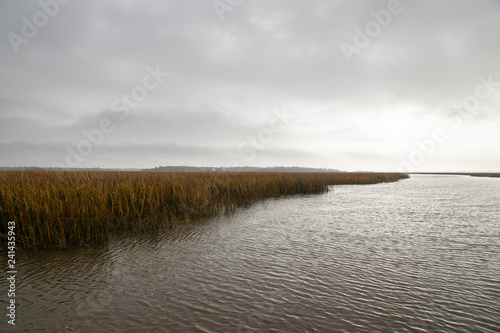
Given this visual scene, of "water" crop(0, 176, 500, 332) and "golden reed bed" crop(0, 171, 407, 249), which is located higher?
"golden reed bed" crop(0, 171, 407, 249)

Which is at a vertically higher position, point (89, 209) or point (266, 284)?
point (89, 209)

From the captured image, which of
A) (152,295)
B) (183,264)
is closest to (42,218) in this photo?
(183,264)

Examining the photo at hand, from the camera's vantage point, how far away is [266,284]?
4066 millimetres

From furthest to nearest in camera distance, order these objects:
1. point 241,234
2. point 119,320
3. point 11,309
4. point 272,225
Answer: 1. point 272,225
2. point 241,234
3. point 11,309
4. point 119,320

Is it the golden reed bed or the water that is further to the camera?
the golden reed bed

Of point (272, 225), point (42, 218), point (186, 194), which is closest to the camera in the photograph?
point (42, 218)

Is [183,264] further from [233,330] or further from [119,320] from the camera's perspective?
[233,330]

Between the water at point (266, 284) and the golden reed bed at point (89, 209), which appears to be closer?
the water at point (266, 284)

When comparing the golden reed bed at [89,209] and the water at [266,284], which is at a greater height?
the golden reed bed at [89,209]

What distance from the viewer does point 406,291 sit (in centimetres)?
384

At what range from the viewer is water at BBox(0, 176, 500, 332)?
3053 mm

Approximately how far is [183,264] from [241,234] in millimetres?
2546

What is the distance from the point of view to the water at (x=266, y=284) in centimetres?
305

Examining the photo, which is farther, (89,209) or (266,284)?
(89,209)
